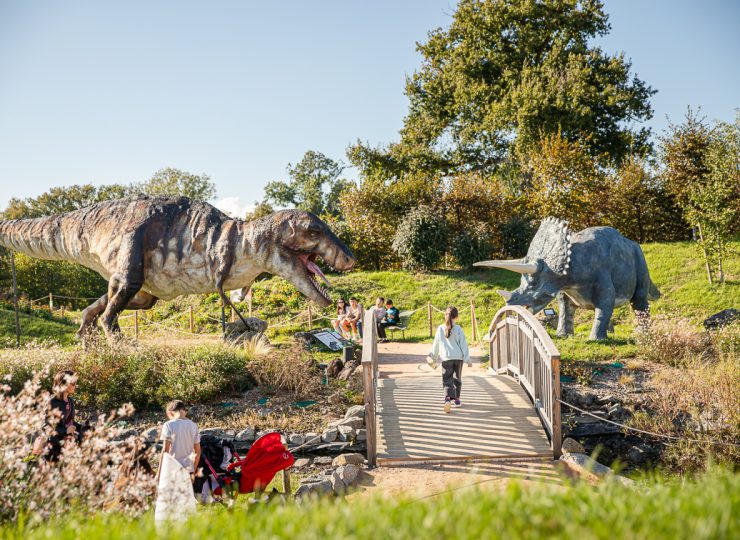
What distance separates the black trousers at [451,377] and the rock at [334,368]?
3433 mm

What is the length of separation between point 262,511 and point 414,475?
3.70 metres

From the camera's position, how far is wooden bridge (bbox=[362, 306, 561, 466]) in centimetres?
658

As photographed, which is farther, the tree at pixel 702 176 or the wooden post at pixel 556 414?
the tree at pixel 702 176

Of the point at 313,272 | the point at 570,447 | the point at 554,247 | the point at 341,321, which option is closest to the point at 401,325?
the point at 341,321

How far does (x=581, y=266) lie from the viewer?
1116cm

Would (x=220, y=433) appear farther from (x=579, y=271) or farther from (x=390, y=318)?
(x=390, y=318)

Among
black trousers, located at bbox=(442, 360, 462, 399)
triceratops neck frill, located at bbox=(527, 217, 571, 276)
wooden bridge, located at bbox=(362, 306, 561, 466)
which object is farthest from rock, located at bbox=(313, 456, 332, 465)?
triceratops neck frill, located at bbox=(527, 217, 571, 276)

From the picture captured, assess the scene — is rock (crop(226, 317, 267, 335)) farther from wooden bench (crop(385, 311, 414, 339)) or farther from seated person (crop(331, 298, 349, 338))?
wooden bench (crop(385, 311, 414, 339))

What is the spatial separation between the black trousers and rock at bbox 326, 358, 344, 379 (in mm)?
3433

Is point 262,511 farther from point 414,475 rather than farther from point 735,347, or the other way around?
point 735,347

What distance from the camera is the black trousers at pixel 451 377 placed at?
771 centimetres

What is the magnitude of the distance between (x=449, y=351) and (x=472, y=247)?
14.0m

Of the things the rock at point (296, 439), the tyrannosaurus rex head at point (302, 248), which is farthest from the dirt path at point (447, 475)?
the tyrannosaurus rex head at point (302, 248)

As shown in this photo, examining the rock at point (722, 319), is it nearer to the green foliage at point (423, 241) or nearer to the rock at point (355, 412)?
the rock at point (355, 412)
